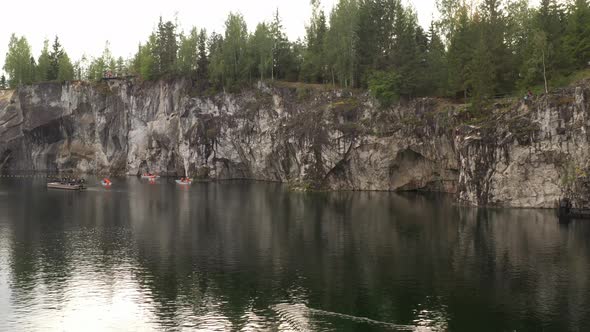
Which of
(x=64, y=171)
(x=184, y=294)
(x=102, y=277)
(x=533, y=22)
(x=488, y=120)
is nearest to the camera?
(x=184, y=294)

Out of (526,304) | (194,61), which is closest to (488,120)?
(526,304)

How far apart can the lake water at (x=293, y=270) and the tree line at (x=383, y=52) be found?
1051 inches

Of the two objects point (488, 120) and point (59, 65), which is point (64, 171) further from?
point (488, 120)

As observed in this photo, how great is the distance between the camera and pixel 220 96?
136 meters

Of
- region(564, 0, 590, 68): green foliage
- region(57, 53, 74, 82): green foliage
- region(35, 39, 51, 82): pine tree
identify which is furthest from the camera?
region(35, 39, 51, 82): pine tree

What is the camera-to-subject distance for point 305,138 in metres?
108

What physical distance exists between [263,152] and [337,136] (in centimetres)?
2986

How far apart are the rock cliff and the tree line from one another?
5161 millimetres

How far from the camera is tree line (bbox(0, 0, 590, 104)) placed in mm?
81938

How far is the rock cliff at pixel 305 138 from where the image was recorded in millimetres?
71000

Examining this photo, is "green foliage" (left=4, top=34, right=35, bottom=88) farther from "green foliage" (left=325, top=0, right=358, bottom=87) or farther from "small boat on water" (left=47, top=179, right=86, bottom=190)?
"green foliage" (left=325, top=0, right=358, bottom=87)

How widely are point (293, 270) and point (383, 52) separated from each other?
78.2 metres

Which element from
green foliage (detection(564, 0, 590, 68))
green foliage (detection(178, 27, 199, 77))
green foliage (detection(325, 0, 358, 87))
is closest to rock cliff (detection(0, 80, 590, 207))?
green foliage (detection(178, 27, 199, 77))

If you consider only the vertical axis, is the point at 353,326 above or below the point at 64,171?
below
